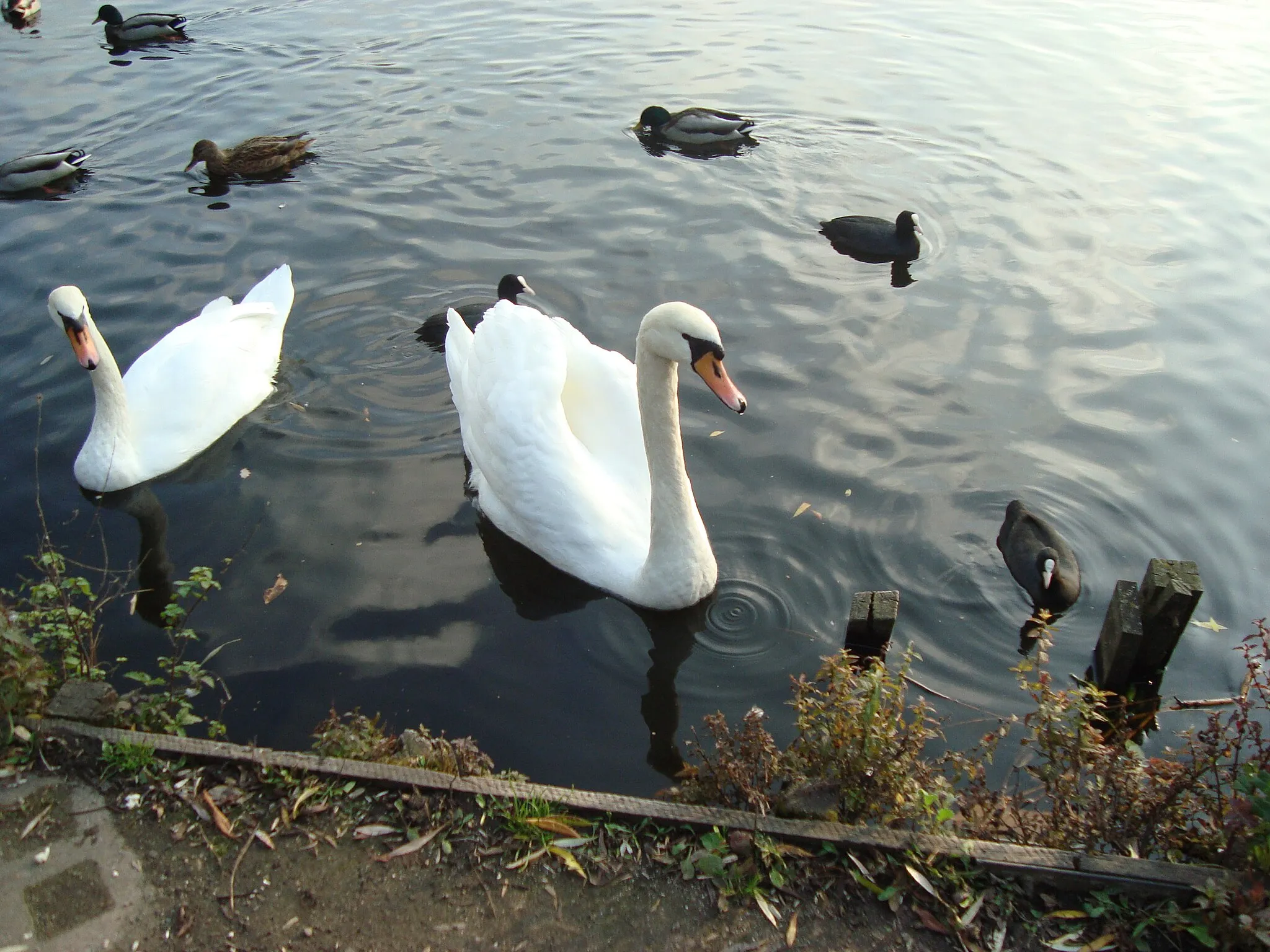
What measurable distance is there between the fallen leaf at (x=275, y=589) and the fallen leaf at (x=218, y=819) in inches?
85.5

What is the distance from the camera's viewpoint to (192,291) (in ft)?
31.1

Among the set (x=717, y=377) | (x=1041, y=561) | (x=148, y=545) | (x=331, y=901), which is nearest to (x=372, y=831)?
(x=331, y=901)

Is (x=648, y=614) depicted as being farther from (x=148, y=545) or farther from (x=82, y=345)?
(x=82, y=345)

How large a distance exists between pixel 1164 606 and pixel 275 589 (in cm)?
479

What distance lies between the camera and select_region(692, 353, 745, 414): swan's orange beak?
494 cm

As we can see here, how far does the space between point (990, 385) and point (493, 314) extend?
13.6 ft

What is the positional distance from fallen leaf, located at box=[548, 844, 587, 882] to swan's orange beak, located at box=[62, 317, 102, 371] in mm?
4739

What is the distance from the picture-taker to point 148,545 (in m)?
6.49

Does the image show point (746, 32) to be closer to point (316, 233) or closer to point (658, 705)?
point (316, 233)

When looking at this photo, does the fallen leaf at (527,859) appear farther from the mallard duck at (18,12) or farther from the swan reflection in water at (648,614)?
the mallard duck at (18,12)

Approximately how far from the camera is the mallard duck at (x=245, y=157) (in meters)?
11.5

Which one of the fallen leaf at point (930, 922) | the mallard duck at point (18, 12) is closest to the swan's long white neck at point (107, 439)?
the fallen leaf at point (930, 922)

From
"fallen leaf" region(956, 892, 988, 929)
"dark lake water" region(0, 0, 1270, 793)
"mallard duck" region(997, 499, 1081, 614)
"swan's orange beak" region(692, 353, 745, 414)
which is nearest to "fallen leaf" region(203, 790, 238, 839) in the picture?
"dark lake water" region(0, 0, 1270, 793)

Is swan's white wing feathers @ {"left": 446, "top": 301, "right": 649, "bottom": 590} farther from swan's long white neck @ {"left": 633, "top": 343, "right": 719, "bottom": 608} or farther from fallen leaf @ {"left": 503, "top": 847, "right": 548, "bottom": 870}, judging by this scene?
fallen leaf @ {"left": 503, "top": 847, "right": 548, "bottom": 870}
